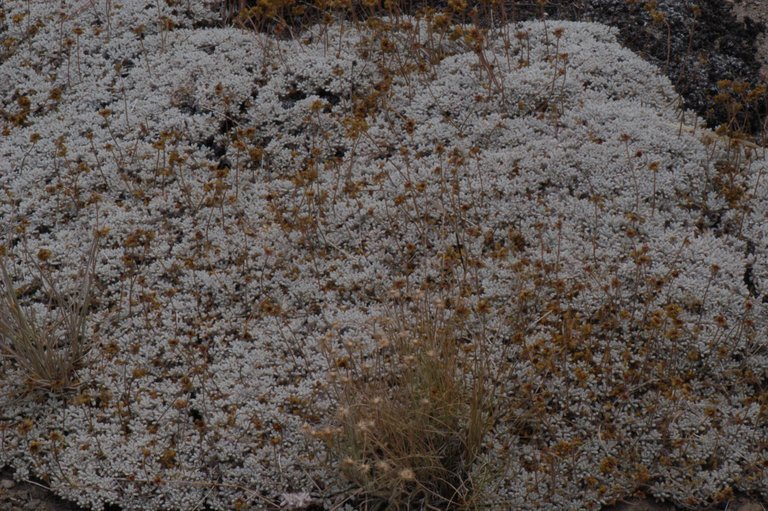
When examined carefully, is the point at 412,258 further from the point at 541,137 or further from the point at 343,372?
the point at 541,137

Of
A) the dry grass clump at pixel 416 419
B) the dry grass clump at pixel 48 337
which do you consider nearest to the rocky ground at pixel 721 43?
the dry grass clump at pixel 416 419

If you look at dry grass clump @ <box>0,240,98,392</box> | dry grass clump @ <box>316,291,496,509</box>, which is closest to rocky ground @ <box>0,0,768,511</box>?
dry grass clump @ <box>316,291,496,509</box>

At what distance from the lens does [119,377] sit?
406 cm

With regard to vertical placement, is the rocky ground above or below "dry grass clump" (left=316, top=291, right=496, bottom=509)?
above

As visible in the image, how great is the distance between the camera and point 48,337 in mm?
4094

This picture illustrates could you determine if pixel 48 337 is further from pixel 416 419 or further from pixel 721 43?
pixel 721 43

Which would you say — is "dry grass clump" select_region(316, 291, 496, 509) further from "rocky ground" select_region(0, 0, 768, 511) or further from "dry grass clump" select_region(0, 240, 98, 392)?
"rocky ground" select_region(0, 0, 768, 511)

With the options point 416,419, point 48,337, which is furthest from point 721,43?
point 48,337

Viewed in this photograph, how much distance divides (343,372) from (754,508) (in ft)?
6.31

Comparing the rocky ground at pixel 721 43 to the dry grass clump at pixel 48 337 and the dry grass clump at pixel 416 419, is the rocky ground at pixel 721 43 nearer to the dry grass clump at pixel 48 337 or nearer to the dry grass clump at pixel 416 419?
the dry grass clump at pixel 416 419

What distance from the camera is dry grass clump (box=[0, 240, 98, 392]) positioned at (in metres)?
3.97

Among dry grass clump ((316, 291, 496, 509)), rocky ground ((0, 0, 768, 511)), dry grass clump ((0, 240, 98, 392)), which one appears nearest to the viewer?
dry grass clump ((316, 291, 496, 509))

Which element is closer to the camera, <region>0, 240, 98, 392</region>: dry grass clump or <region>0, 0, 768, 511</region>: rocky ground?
<region>0, 240, 98, 392</region>: dry grass clump

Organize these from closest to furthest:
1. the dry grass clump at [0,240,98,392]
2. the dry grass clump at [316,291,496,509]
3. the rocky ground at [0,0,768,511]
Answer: the dry grass clump at [316,291,496,509] → the dry grass clump at [0,240,98,392] → the rocky ground at [0,0,768,511]
